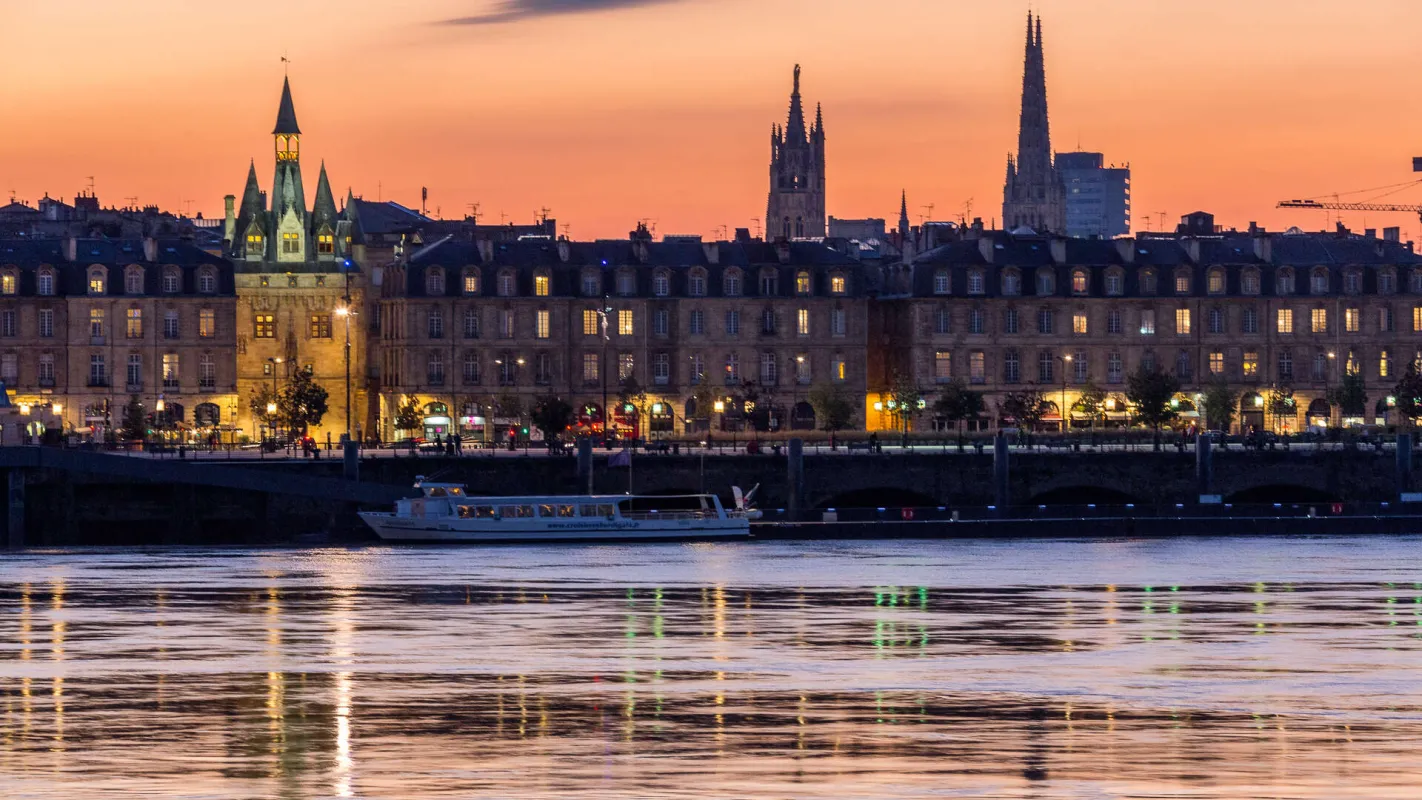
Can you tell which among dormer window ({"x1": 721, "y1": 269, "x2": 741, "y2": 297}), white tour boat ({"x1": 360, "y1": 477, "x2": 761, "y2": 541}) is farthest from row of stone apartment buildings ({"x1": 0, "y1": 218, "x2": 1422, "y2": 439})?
white tour boat ({"x1": 360, "y1": 477, "x2": 761, "y2": 541})

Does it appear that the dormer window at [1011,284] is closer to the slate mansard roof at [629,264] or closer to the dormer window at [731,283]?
the slate mansard roof at [629,264]

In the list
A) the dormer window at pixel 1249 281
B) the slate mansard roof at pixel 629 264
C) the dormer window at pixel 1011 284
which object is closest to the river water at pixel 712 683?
the slate mansard roof at pixel 629 264

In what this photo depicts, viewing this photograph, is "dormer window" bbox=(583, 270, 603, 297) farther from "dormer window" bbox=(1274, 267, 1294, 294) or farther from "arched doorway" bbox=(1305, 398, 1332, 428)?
"arched doorway" bbox=(1305, 398, 1332, 428)

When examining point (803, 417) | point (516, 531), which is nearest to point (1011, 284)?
point (803, 417)

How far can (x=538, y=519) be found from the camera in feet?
327

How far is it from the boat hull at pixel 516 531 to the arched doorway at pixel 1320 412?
65.7 m

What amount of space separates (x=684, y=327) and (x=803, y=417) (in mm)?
8489

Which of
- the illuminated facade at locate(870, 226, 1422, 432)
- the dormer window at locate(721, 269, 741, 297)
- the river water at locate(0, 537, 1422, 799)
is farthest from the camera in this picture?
the illuminated facade at locate(870, 226, 1422, 432)

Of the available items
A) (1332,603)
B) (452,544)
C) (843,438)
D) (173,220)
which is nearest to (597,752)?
(1332,603)

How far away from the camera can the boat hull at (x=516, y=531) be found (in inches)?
3898

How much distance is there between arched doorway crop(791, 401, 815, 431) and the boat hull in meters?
56.6

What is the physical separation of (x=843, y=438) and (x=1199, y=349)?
3424cm

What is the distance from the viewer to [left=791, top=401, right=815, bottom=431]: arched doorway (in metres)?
158

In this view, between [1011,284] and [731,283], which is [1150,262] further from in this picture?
[731,283]
